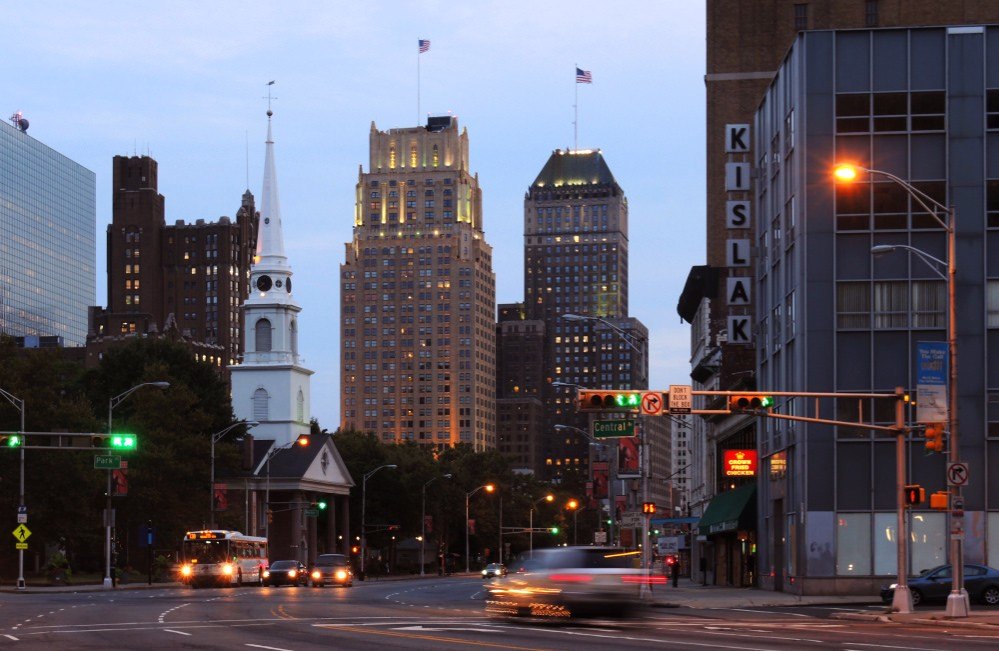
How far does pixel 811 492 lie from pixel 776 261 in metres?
11.7

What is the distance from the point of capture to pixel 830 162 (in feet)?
191

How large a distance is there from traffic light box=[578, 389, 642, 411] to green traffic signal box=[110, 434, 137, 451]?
22595mm

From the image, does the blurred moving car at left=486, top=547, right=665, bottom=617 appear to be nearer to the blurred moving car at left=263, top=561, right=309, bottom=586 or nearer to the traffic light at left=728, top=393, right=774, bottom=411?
the traffic light at left=728, top=393, right=774, bottom=411

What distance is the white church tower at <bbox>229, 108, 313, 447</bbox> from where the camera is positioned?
443ft

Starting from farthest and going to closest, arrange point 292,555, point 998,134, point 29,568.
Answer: point 292,555 < point 29,568 < point 998,134

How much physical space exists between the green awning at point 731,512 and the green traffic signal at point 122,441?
2839cm

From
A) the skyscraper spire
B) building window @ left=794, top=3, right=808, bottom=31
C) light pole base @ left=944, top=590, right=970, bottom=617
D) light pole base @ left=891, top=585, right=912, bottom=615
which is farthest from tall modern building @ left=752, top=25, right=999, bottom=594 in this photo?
the skyscraper spire

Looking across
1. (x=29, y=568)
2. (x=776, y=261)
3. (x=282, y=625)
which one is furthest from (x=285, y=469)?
(x=282, y=625)

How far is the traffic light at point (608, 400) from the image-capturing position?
130 ft

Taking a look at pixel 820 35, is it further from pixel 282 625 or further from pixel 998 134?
pixel 282 625

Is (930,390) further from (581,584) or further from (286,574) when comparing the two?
(286,574)

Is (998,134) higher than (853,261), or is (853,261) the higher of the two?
(998,134)

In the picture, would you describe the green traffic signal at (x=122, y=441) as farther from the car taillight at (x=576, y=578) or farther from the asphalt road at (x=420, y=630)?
the car taillight at (x=576, y=578)

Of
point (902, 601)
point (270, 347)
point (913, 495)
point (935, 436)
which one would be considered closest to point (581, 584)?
point (935, 436)
